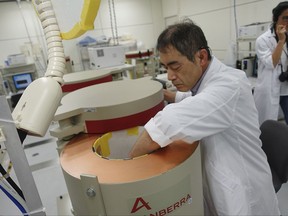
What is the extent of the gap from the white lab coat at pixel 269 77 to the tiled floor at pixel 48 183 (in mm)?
827

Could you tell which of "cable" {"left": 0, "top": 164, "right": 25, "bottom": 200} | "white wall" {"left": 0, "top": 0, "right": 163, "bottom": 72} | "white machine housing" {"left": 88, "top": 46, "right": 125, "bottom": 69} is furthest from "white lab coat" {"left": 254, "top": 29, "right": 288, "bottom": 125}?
"white wall" {"left": 0, "top": 0, "right": 163, "bottom": 72}

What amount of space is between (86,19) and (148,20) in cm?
648

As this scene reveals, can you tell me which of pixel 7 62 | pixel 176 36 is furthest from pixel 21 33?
pixel 176 36

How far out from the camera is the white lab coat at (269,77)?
2.28m

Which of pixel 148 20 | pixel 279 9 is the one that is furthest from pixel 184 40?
pixel 148 20

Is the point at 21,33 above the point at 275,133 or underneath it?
above

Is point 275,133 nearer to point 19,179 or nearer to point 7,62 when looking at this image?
point 19,179

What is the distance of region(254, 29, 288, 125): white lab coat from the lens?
228cm

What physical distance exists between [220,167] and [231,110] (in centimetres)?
23

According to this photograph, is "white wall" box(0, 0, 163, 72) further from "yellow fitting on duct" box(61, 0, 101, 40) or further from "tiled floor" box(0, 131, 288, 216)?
"yellow fitting on duct" box(61, 0, 101, 40)

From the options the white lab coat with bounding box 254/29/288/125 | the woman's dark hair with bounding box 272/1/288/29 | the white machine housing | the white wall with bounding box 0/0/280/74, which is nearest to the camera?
the woman's dark hair with bounding box 272/1/288/29

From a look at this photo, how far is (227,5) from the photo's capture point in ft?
14.0

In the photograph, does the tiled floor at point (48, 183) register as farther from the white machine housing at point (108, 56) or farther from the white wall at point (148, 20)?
the white wall at point (148, 20)

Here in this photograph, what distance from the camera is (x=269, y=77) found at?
2.36 meters
